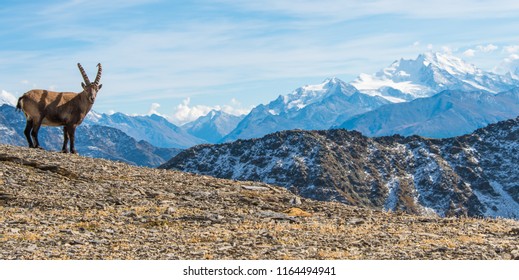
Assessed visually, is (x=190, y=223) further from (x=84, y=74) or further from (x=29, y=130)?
(x=84, y=74)

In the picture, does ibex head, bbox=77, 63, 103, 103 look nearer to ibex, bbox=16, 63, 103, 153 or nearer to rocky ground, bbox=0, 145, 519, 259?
ibex, bbox=16, 63, 103, 153

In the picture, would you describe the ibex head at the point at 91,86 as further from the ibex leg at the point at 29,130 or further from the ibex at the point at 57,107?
the ibex leg at the point at 29,130

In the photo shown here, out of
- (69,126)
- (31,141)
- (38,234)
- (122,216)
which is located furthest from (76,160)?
A: (38,234)

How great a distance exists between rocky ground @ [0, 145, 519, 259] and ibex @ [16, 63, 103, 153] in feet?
13.4

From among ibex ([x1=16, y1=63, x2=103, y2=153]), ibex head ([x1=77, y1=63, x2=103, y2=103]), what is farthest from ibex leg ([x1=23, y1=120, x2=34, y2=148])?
ibex head ([x1=77, y1=63, x2=103, y2=103])

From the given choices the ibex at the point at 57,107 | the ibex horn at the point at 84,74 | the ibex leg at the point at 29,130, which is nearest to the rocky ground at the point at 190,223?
the ibex at the point at 57,107

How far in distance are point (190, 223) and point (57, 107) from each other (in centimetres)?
1959

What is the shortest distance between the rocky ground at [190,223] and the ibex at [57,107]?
4090 mm

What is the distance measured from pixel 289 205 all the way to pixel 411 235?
27.8ft

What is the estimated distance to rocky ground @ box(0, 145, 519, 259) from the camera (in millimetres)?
18594

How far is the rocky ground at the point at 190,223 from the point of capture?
18.6 metres

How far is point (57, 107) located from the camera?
3984 centimetres
